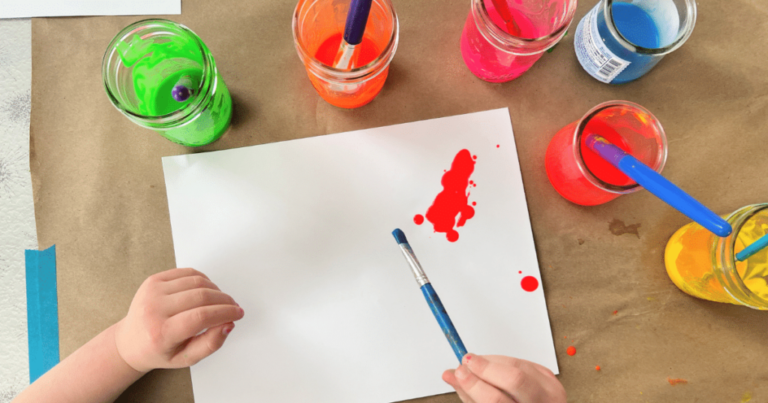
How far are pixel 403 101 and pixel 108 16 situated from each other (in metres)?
0.52

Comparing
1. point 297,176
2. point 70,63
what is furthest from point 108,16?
point 297,176

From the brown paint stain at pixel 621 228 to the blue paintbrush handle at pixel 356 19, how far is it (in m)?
0.51

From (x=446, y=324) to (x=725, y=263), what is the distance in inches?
16.0

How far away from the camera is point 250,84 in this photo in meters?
0.78

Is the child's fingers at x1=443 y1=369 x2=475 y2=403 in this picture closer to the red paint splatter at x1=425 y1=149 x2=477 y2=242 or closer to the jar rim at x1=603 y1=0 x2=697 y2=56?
the red paint splatter at x1=425 y1=149 x2=477 y2=242

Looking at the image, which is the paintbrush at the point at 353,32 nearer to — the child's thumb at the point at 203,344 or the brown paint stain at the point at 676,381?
the child's thumb at the point at 203,344

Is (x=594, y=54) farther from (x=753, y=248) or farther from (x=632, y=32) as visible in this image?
(x=753, y=248)

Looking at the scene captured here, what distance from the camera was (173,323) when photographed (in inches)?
24.7

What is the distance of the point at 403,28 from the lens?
2.60ft

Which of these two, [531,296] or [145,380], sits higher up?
[531,296]

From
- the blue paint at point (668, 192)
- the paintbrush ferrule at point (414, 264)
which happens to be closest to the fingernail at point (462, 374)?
the paintbrush ferrule at point (414, 264)

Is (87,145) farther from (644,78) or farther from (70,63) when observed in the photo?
(644,78)

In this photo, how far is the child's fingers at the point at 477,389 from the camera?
53 centimetres

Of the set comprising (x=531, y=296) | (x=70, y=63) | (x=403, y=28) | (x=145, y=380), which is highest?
(x=403, y=28)
